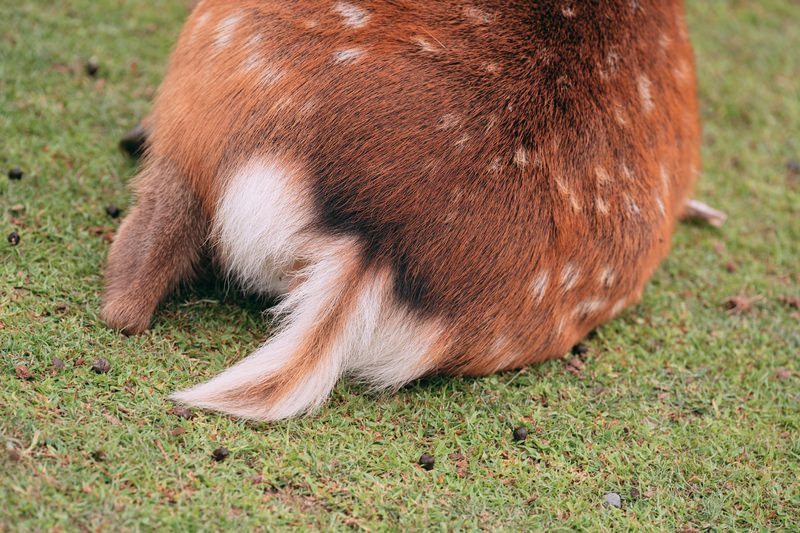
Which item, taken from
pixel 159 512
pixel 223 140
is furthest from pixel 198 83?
pixel 159 512

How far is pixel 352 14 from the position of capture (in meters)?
2.23

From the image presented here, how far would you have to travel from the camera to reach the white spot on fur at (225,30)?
227cm

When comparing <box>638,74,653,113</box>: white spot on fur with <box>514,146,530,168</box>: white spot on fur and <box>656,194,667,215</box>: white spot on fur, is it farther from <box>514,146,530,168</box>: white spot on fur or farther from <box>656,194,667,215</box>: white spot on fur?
<box>514,146,530,168</box>: white spot on fur

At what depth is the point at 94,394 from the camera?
2082 millimetres

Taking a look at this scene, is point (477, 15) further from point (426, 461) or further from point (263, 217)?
point (426, 461)

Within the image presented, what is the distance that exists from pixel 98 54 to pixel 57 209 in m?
1.13

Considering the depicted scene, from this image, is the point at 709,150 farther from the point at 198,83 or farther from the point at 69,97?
the point at 69,97

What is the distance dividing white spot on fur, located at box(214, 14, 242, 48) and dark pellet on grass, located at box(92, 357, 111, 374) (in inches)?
38.6

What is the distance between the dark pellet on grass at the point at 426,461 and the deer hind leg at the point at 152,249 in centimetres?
92

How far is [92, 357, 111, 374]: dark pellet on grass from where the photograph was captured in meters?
2.15

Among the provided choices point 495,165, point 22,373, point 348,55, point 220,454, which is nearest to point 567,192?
point 495,165

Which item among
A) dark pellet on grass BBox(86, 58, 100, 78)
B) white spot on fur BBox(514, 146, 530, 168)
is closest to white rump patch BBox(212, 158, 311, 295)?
white spot on fur BBox(514, 146, 530, 168)

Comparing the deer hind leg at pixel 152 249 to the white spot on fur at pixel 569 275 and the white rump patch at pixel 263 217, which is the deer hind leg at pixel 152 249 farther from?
the white spot on fur at pixel 569 275

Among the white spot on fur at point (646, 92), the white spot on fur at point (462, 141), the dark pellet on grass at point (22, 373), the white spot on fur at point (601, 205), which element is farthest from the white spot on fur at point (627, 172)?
the dark pellet on grass at point (22, 373)
